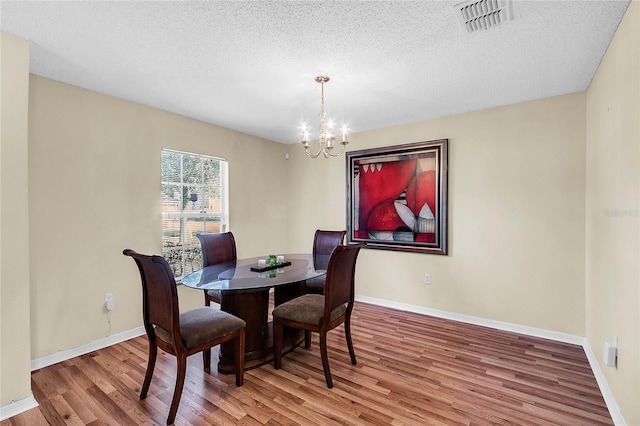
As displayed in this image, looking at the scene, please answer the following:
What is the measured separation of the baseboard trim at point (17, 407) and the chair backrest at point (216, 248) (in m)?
1.50

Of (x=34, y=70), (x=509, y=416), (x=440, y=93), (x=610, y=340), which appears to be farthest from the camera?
(x=440, y=93)

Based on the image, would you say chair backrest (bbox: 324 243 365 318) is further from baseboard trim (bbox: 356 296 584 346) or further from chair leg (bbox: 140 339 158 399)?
baseboard trim (bbox: 356 296 584 346)

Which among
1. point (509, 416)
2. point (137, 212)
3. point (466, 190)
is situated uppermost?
point (466, 190)

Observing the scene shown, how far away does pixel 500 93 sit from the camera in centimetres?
295

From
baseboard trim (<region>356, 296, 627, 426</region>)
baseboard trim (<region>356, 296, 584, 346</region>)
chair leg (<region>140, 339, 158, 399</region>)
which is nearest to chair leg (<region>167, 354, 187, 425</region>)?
chair leg (<region>140, 339, 158, 399</region>)

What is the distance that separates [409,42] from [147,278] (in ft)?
7.63

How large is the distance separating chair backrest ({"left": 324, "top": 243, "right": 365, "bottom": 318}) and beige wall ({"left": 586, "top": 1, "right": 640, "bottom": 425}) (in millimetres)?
1588

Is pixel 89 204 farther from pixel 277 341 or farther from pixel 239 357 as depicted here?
pixel 277 341

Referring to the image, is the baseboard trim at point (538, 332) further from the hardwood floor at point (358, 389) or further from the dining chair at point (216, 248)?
the dining chair at point (216, 248)

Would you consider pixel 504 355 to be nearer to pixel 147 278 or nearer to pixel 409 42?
pixel 409 42

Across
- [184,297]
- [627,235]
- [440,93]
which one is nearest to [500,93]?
[440,93]

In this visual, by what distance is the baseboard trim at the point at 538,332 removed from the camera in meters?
1.96

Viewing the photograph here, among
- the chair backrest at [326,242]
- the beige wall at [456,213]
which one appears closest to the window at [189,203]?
the beige wall at [456,213]

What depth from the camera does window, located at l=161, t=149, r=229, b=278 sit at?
3551mm
